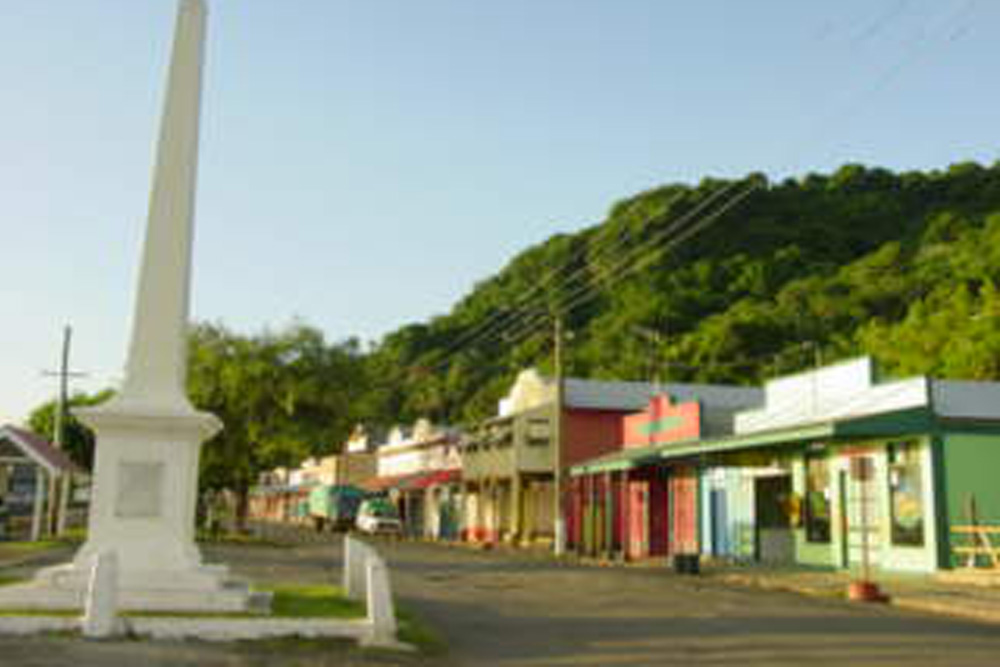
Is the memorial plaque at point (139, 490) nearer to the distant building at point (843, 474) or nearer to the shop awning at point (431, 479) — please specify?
the distant building at point (843, 474)

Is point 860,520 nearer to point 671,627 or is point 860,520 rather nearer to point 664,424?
point 664,424

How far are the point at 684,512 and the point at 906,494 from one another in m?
10.8

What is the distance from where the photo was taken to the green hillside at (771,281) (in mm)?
59188

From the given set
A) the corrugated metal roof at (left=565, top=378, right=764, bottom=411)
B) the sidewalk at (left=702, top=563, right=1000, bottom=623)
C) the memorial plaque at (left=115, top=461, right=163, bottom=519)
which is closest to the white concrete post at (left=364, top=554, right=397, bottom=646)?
the memorial plaque at (left=115, top=461, right=163, bottom=519)

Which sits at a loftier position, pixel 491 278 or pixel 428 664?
pixel 491 278

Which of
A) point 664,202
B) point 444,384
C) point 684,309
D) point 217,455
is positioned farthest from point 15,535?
point 444,384

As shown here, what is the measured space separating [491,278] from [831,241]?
23.6 metres

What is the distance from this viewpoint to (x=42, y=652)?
9352 mm

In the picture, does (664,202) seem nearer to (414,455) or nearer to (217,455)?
(414,455)

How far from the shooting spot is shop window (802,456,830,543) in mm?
26344

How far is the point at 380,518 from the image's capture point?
177 ft

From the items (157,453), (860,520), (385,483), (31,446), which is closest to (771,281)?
(385,483)

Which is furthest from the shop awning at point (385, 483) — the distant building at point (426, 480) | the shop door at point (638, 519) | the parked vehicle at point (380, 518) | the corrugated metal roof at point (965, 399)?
the corrugated metal roof at point (965, 399)

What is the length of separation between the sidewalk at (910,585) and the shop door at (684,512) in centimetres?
600
